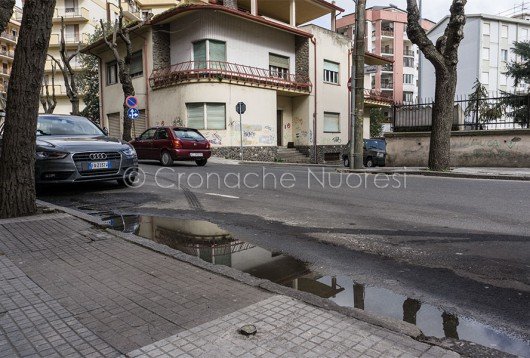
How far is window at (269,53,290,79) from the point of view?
93.5 ft

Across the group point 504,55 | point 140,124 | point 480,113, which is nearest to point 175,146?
point 480,113

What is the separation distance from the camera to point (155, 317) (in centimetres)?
288

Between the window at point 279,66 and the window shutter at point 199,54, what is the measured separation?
529 cm

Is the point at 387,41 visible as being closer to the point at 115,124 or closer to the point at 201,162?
the point at 115,124

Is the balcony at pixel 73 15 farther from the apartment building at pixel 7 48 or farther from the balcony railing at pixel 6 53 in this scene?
the balcony railing at pixel 6 53

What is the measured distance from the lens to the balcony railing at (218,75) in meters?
23.9

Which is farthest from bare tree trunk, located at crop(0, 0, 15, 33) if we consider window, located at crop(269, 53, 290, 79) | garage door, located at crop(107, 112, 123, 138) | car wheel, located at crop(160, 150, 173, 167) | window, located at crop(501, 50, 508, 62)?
window, located at crop(501, 50, 508, 62)

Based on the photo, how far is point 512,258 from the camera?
4.27 m

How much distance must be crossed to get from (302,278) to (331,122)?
2860cm

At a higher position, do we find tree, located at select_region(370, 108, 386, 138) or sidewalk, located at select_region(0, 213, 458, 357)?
tree, located at select_region(370, 108, 386, 138)

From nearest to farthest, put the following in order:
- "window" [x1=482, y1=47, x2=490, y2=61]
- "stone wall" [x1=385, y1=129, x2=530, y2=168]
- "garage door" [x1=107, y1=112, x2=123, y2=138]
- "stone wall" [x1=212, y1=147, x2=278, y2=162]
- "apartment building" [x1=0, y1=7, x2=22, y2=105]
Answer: "stone wall" [x1=385, y1=129, x2=530, y2=168] → "stone wall" [x1=212, y1=147, x2=278, y2=162] → "garage door" [x1=107, y1=112, x2=123, y2=138] → "window" [x1=482, y1=47, x2=490, y2=61] → "apartment building" [x1=0, y1=7, x2=22, y2=105]

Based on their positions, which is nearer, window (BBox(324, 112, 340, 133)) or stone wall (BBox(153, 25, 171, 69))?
stone wall (BBox(153, 25, 171, 69))

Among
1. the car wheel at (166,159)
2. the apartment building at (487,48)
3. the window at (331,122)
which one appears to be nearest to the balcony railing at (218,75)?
the window at (331,122)

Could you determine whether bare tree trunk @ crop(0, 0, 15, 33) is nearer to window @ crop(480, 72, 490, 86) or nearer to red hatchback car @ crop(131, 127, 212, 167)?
red hatchback car @ crop(131, 127, 212, 167)
